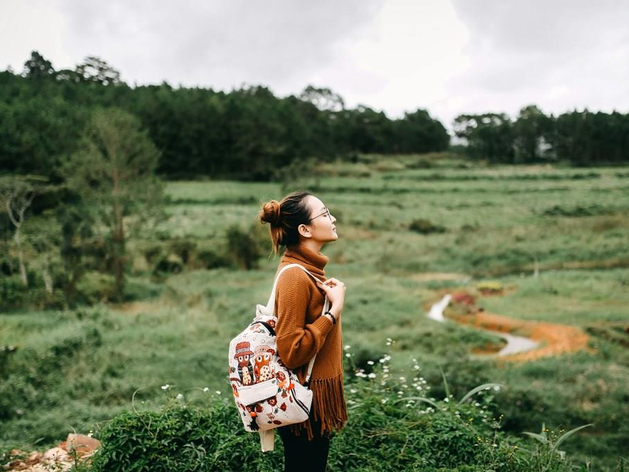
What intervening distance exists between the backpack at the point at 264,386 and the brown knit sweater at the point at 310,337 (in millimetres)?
70

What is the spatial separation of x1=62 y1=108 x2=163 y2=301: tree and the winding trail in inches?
413

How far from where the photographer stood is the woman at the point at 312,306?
2260mm

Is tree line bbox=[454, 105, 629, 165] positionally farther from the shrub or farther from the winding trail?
the winding trail

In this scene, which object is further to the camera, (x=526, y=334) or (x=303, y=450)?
(x=526, y=334)

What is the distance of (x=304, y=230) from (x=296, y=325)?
0.46 m

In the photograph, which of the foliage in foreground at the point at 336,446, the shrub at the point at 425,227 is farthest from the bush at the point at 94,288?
the shrub at the point at 425,227

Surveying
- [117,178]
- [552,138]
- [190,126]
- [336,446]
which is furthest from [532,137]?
[336,446]

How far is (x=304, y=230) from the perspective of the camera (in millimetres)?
2393

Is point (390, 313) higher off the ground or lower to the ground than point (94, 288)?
lower

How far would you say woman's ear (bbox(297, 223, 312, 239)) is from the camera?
239 cm

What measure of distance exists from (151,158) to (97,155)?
1896mm

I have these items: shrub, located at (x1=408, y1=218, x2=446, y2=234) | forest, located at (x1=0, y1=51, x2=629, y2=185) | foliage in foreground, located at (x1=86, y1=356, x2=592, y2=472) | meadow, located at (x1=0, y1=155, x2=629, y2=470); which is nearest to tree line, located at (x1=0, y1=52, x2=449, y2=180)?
forest, located at (x1=0, y1=51, x2=629, y2=185)

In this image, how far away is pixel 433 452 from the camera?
352cm

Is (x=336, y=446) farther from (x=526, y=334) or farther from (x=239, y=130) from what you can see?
(x=239, y=130)
